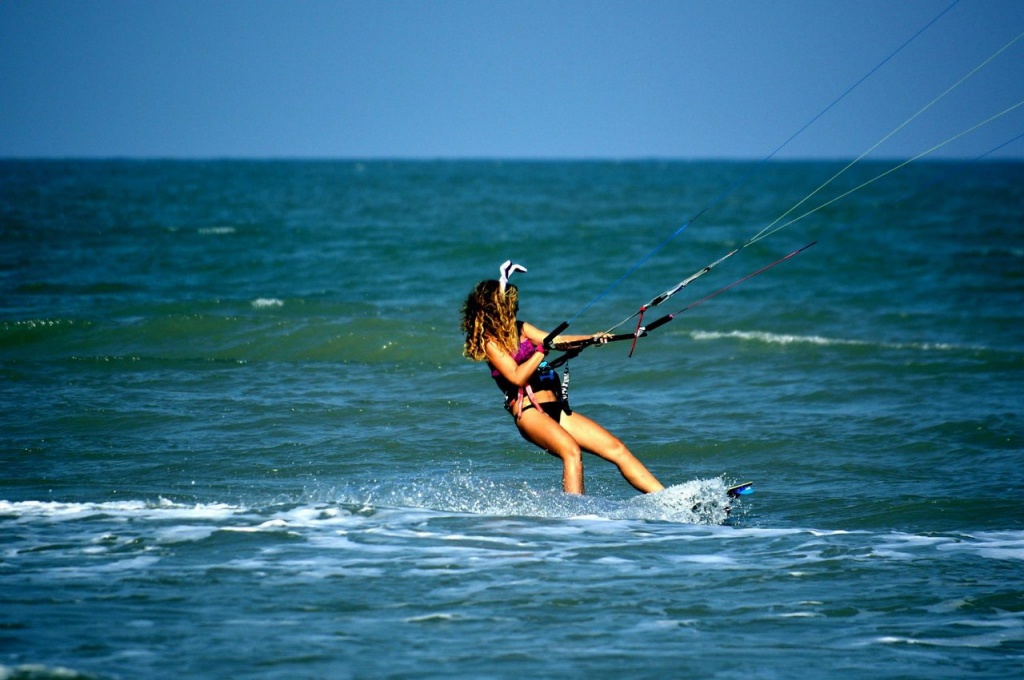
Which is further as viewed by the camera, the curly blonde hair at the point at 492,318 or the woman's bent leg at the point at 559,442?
the woman's bent leg at the point at 559,442

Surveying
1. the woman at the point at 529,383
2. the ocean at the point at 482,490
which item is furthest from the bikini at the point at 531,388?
the ocean at the point at 482,490

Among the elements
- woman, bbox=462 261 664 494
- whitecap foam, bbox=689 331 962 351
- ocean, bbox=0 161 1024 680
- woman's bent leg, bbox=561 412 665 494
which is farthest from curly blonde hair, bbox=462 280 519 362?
whitecap foam, bbox=689 331 962 351

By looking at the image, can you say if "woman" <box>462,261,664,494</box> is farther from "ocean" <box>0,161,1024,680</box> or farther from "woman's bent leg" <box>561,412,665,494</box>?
"ocean" <box>0,161,1024,680</box>

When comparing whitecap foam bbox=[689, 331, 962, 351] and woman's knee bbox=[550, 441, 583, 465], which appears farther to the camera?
whitecap foam bbox=[689, 331, 962, 351]

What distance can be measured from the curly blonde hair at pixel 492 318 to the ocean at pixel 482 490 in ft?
3.54

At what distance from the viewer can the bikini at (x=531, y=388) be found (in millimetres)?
7309

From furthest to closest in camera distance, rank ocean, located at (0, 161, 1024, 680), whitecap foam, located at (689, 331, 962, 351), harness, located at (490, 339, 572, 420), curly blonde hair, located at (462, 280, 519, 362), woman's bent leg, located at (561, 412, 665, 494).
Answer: whitecap foam, located at (689, 331, 962, 351) < woman's bent leg, located at (561, 412, 665, 494) < harness, located at (490, 339, 572, 420) < curly blonde hair, located at (462, 280, 519, 362) < ocean, located at (0, 161, 1024, 680)

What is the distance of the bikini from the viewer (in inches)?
288

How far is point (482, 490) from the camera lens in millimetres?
7883

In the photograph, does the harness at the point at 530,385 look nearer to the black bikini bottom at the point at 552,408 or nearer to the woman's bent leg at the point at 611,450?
the black bikini bottom at the point at 552,408

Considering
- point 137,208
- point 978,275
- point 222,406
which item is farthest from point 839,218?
point 222,406

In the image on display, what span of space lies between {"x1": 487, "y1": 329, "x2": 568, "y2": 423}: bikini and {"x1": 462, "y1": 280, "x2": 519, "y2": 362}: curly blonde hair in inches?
3.7

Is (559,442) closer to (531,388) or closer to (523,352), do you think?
(531,388)

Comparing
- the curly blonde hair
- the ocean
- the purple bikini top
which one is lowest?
the ocean
